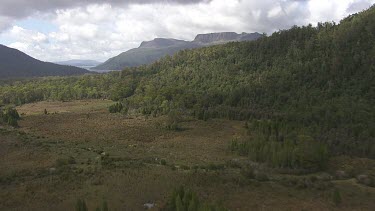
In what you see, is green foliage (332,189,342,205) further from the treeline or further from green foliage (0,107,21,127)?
green foliage (0,107,21,127)

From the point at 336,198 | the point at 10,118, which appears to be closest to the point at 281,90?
the point at 336,198

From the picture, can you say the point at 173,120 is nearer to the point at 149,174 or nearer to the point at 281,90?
the point at 281,90

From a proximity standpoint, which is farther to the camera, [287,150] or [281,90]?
[281,90]

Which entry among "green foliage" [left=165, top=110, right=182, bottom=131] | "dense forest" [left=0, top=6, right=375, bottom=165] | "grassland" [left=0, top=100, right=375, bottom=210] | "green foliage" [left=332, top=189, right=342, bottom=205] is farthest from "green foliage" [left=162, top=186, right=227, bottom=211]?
"green foliage" [left=165, top=110, right=182, bottom=131]

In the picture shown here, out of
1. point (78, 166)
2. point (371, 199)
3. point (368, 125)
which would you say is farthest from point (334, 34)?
point (78, 166)

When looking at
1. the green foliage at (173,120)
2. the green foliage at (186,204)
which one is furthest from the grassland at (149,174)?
the green foliage at (186,204)

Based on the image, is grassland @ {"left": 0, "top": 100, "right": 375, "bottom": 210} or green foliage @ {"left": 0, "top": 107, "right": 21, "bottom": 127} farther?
green foliage @ {"left": 0, "top": 107, "right": 21, "bottom": 127}

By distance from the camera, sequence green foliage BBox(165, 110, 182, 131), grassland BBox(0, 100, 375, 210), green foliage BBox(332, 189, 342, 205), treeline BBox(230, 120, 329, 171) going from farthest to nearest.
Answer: green foliage BBox(165, 110, 182, 131), treeline BBox(230, 120, 329, 171), green foliage BBox(332, 189, 342, 205), grassland BBox(0, 100, 375, 210)
